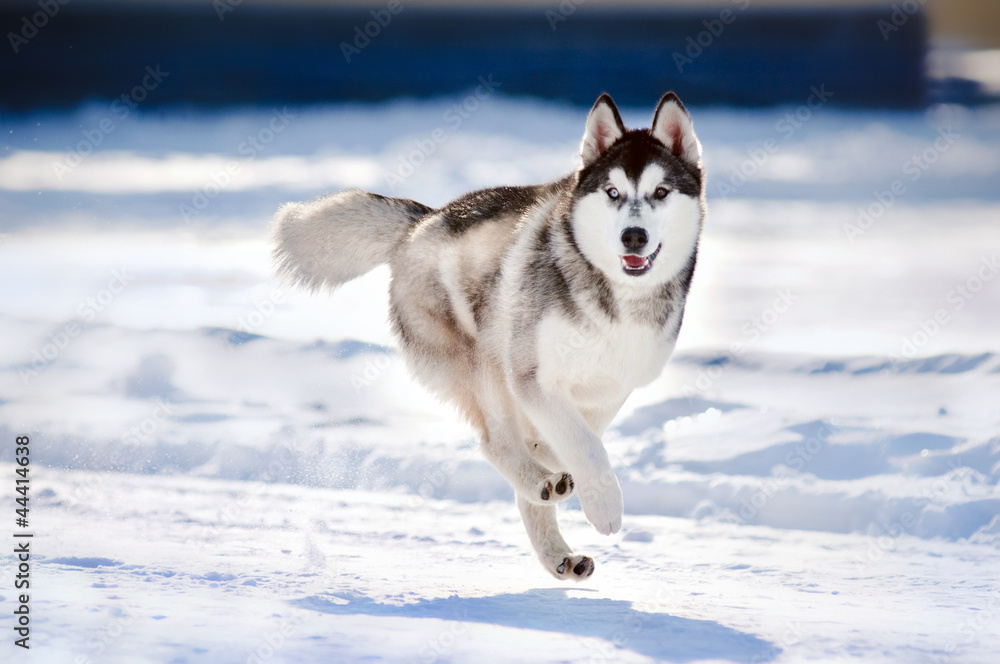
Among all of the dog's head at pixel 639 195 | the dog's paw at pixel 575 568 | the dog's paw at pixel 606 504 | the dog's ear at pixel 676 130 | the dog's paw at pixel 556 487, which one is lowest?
the dog's paw at pixel 575 568

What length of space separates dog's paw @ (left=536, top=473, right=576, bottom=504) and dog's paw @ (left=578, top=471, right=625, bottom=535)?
195 millimetres

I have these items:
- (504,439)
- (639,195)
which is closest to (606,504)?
(504,439)

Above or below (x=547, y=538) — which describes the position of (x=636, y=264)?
above

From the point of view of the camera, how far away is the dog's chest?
11.9ft

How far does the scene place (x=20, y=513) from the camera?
4.63 m

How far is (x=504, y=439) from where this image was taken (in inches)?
159

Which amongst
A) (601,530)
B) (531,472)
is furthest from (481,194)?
(601,530)

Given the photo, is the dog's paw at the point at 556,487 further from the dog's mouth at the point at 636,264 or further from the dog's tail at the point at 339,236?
the dog's tail at the point at 339,236

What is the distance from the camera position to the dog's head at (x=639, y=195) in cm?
Answer: 338

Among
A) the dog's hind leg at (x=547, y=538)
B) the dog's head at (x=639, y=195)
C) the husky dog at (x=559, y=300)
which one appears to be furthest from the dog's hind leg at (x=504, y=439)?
the dog's head at (x=639, y=195)

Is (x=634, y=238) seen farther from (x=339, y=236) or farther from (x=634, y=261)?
(x=339, y=236)

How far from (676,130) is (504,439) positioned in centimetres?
152

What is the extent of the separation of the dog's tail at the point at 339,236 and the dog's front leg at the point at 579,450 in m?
1.24

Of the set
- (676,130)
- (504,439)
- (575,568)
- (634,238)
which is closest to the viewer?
(634,238)
